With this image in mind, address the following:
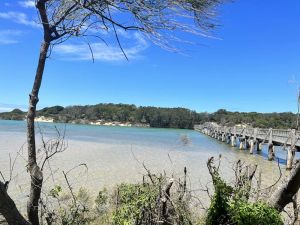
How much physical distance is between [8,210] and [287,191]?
255 centimetres

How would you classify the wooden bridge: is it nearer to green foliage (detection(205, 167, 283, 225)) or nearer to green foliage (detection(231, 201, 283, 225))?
green foliage (detection(205, 167, 283, 225))

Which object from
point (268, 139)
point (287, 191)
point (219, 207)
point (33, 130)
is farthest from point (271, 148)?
point (33, 130)

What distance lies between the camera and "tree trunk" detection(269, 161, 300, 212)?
407 centimetres

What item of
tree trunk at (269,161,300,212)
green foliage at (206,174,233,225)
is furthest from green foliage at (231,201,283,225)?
tree trunk at (269,161,300,212)

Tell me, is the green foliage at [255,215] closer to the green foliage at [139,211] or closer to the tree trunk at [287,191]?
the tree trunk at [287,191]

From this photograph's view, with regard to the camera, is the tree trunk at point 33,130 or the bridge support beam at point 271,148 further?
the bridge support beam at point 271,148

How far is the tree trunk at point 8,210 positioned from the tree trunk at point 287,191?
2.34m

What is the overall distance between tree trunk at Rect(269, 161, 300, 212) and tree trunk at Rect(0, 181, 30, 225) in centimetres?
234

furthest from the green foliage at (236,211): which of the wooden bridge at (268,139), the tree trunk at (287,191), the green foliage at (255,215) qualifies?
the wooden bridge at (268,139)

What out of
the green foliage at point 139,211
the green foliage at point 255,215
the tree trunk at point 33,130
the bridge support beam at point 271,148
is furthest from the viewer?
the bridge support beam at point 271,148

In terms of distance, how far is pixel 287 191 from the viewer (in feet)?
13.6

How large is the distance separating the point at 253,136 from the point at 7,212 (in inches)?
1367

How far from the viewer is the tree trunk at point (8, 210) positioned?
3434 millimetres

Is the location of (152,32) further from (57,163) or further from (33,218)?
(57,163)
